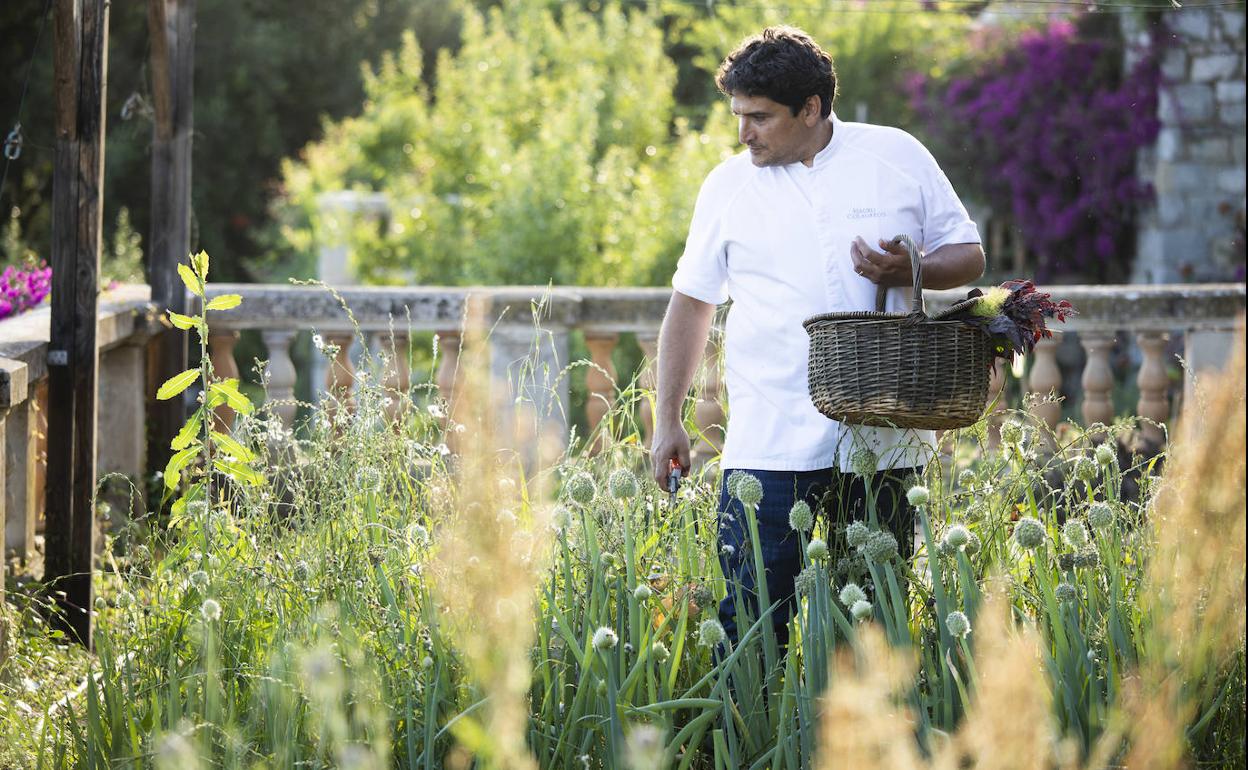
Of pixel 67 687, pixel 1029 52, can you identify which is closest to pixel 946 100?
pixel 1029 52

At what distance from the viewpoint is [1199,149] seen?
9789 mm

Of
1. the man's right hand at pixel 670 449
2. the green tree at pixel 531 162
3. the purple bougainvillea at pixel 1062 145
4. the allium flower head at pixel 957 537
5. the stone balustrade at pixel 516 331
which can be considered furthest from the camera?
the purple bougainvillea at pixel 1062 145

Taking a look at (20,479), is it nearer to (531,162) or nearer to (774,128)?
(774,128)

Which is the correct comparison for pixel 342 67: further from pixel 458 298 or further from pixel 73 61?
pixel 73 61

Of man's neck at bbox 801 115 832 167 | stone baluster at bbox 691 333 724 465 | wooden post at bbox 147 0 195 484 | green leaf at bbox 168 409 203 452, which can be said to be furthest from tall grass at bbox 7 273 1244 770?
wooden post at bbox 147 0 195 484

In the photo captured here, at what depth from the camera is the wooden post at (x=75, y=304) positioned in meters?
3.85

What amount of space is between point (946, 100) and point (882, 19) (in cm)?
185

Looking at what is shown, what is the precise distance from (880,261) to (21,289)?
3.48 m

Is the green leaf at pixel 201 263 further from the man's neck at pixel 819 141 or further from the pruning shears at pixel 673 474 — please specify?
the man's neck at pixel 819 141

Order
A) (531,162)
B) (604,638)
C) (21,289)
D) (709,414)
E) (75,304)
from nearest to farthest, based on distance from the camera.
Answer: (604,638), (75,304), (21,289), (709,414), (531,162)

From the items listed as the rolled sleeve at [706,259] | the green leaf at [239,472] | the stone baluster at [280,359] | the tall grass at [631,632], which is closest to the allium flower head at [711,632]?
the tall grass at [631,632]

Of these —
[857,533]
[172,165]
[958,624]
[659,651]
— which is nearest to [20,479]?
[172,165]

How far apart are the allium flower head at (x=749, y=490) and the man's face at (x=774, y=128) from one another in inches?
25.5

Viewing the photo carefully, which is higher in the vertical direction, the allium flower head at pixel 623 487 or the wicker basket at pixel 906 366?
the wicker basket at pixel 906 366
